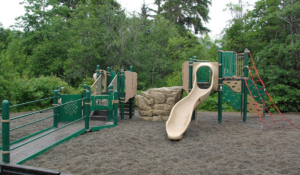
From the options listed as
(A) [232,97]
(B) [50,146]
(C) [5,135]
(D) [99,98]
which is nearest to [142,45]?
(A) [232,97]

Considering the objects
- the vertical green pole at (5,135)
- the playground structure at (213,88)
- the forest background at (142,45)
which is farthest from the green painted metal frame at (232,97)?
the vertical green pole at (5,135)

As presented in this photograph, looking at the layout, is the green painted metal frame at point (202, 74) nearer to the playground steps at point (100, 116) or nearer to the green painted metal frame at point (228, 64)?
the green painted metal frame at point (228, 64)

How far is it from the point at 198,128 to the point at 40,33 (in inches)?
844

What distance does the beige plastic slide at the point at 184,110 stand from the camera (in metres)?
6.24

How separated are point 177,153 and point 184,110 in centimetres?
251

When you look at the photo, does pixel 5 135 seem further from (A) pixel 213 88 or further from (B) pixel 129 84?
(A) pixel 213 88

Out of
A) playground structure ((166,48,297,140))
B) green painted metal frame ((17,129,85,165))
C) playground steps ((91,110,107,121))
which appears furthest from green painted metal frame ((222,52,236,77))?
green painted metal frame ((17,129,85,165))

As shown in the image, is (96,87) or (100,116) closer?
(100,116)

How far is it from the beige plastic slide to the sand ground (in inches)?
10.0

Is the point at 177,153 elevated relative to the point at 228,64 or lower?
lower

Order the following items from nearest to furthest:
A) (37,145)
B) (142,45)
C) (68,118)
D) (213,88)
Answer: (37,145) < (68,118) < (213,88) < (142,45)

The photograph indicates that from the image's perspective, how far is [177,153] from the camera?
4.79 meters

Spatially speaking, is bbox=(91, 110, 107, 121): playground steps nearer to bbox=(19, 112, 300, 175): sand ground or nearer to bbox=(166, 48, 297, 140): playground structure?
bbox=(19, 112, 300, 175): sand ground

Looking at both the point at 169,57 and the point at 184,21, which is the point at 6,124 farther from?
the point at 184,21
